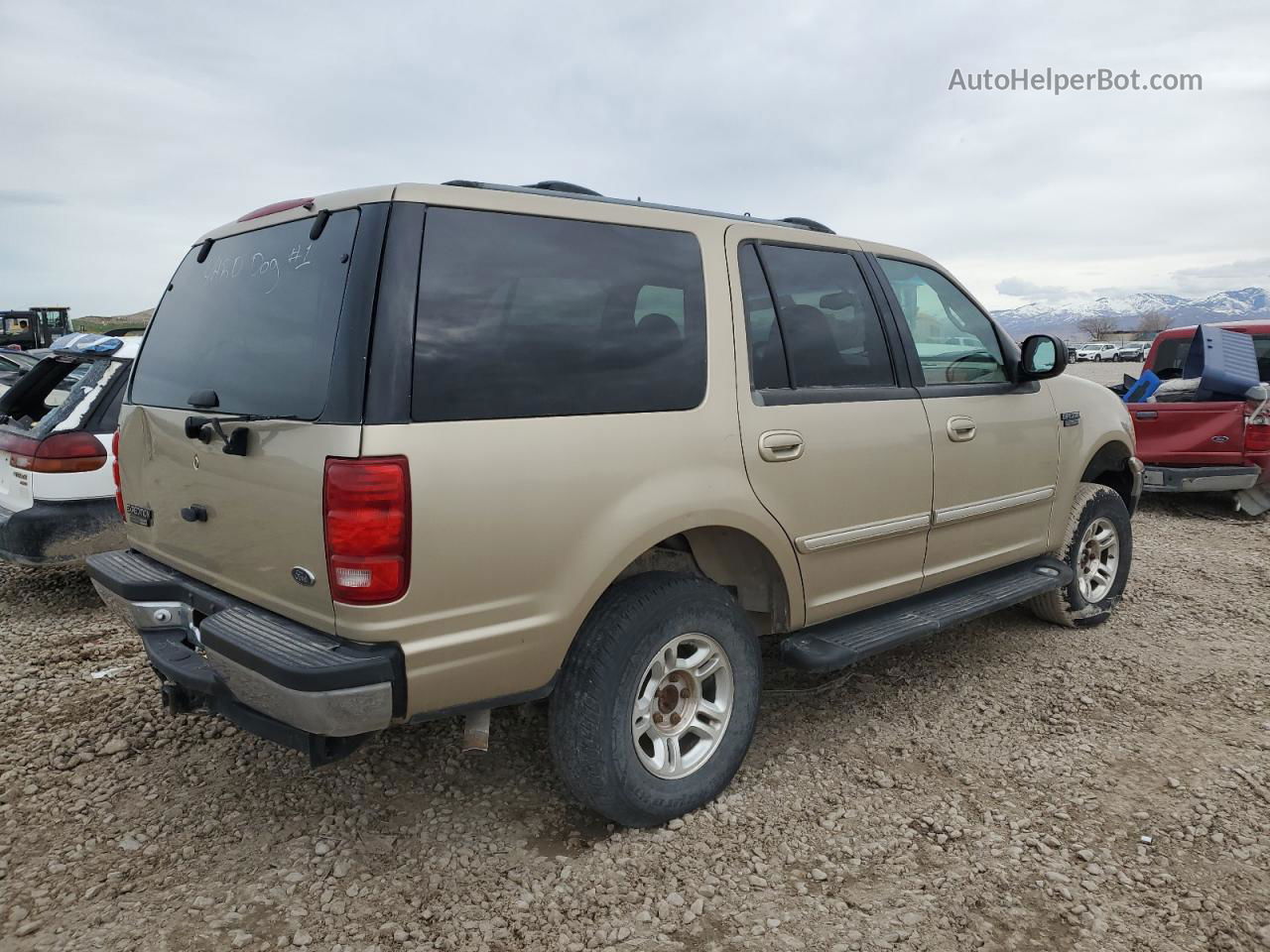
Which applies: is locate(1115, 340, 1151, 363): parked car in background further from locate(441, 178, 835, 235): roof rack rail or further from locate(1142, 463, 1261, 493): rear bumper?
locate(441, 178, 835, 235): roof rack rail

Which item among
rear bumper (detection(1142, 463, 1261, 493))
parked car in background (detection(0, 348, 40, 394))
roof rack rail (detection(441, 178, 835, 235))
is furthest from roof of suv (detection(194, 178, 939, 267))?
parked car in background (detection(0, 348, 40, 394))

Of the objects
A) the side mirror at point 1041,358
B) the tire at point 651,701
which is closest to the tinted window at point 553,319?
the tire at point 651,701

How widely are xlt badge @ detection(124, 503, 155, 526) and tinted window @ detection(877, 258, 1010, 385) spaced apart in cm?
301

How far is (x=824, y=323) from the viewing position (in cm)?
334

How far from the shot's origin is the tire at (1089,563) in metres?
4.55

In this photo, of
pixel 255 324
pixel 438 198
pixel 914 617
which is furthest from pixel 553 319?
pixel 914 617

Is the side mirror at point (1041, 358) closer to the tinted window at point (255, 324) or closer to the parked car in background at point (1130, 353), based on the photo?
the tinted window at point (255, 324)

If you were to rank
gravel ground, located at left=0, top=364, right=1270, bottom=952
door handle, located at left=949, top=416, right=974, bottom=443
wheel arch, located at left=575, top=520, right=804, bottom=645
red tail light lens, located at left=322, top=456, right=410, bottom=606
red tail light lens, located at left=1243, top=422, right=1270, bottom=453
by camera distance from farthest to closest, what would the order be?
red tail light lens, located at left=1243, top=422, right=1270, bottom=453, door handle, located at left=949, top=416, right=974, bottom=443, wheel arch, located at left=575, top=520, right=804, bottom=645, gravel ground, located at left=0, top=364, right=1270, bottom=952, red tail light lens, located at left=322, top=456, right=410, bottom=606

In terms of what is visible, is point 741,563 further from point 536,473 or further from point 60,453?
point 60,453

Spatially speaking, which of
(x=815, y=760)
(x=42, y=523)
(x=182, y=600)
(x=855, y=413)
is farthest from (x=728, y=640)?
(x=42, y=523)

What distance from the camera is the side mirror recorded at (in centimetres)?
398

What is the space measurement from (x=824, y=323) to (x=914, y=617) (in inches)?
48.7

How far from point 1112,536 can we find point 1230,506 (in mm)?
4434

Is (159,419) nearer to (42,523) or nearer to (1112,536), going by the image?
(42,523)
